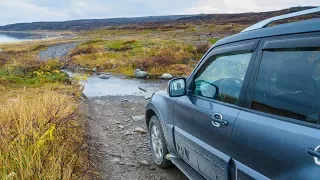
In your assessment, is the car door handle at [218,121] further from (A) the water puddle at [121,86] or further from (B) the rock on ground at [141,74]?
(B) the rock on ground at [141,74]

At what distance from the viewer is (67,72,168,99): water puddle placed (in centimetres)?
1322

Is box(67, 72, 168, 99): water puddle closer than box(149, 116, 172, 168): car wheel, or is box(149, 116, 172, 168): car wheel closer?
box(149, 116, 172, 168): car wheel

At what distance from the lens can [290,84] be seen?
243cm

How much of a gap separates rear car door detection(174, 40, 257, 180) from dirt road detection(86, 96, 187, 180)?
4.15 feet

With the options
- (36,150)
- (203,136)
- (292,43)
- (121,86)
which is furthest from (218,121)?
(121,86)

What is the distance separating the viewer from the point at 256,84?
8.67 feet

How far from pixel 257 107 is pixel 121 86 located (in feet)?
42.0

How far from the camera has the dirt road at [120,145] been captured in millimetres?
5035

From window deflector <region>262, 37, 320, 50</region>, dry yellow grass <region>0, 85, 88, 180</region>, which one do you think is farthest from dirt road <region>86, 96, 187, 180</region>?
window deflector <region>262, 37, 320, 50</region>

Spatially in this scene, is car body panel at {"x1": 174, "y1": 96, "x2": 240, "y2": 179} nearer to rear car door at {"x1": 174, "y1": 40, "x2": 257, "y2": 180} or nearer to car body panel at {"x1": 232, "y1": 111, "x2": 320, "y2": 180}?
rear car door at {"x1": 174, "y1": 40, "x2": 257, "y2": 180}

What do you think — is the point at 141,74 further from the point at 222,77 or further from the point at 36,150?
the point at 222,77

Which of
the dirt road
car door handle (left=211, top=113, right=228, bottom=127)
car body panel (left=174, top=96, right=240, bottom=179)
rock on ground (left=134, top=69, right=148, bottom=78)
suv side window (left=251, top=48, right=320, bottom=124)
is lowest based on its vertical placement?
rock on ground (left=134, top=69, right=148, bottom=78)

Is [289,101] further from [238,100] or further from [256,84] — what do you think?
[238,100]

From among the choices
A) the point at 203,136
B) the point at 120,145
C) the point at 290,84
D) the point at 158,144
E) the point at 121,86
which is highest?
the point at 290,84
